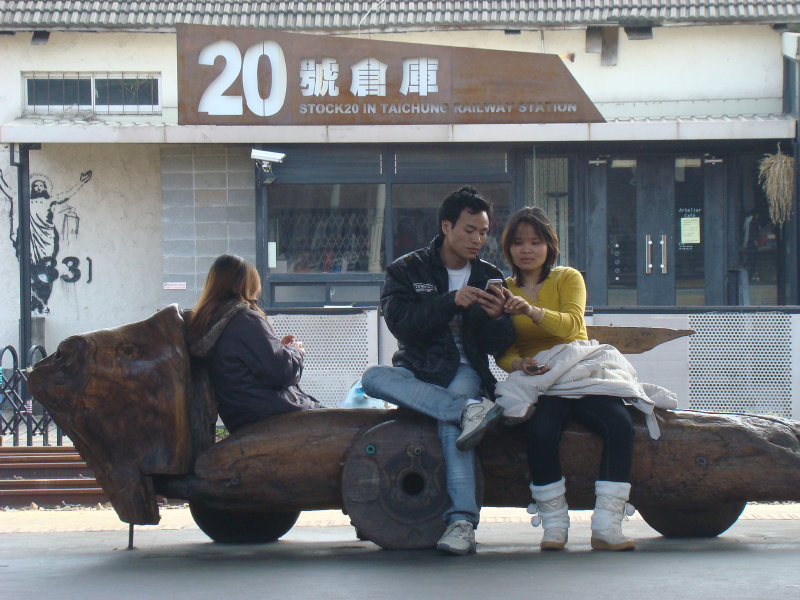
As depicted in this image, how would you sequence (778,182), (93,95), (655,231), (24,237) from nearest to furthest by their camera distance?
(778,182), (24,237), (655,231), (93,95)

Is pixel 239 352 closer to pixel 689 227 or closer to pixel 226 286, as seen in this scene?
pixel 226 286

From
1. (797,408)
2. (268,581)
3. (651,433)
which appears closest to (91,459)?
(268,581)

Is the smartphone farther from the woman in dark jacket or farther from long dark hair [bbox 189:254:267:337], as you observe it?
long dark hair [bbox 189:254:267:337]

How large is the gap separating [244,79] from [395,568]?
9.88 metres

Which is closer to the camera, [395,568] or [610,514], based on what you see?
[395,568]

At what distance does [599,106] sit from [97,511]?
9.48 meters

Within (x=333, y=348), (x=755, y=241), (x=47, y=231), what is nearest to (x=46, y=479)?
(x=333, y=348)

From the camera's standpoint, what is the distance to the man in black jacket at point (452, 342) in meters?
5.09

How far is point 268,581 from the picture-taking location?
14.9 ft

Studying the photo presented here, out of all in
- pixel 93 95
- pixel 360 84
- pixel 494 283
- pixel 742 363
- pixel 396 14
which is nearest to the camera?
pixel 494 283

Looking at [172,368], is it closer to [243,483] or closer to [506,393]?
[243,483]

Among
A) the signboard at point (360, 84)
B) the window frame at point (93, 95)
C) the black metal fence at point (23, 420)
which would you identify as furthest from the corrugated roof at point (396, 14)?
the black metal fence at point (23, 420)

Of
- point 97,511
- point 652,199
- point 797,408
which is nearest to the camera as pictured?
point 97,511

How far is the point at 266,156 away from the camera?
14109 millimetres
